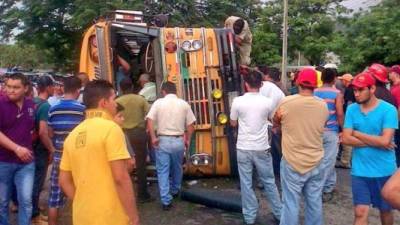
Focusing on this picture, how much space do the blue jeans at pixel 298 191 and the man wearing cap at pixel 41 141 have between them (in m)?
2.36

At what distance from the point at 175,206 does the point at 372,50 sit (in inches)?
565

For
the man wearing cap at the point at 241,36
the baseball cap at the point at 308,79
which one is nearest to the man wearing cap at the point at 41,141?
the baseball cap at the point at 308,79

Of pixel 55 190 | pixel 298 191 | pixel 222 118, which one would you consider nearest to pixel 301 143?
pixel 298 191

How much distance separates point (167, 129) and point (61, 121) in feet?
5.55

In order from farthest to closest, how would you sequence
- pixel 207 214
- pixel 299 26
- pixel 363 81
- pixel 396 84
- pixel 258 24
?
pixel 299 26 < pixel 258 24 < pixel 396 84 < pixel 207 214 < pixel 363 81

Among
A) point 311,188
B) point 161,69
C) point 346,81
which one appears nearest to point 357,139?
point 311,188

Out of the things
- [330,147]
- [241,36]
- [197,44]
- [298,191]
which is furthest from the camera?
[241,36]

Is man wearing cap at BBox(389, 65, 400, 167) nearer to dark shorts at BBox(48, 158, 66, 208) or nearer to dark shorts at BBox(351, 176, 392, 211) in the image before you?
dark shorts at BBox(351, 176, 392, 211)

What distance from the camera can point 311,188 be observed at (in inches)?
213

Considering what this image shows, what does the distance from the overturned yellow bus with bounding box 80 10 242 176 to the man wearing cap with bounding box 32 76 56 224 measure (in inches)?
62.2

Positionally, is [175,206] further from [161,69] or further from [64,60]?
[64,60]

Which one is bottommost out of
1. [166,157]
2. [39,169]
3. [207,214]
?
[207,214]

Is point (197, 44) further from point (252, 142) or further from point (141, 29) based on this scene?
point (252, 142)

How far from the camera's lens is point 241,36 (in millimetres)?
8188
